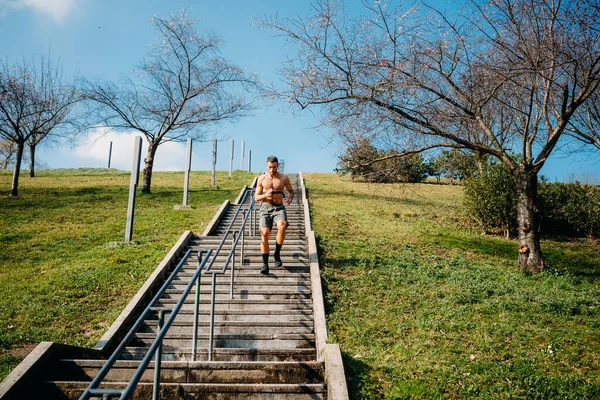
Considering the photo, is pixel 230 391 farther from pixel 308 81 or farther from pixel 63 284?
pixel 308 81

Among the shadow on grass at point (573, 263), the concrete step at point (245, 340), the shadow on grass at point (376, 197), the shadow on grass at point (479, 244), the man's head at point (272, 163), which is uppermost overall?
the man's head at point (272, 163)

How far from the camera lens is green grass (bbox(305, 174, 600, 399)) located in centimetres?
470

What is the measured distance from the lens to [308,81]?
8.66 metres

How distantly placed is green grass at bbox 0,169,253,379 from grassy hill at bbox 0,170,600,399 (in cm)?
3

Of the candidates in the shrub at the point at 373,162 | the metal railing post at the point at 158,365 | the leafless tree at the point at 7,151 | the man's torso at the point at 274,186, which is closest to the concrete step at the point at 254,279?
the man's torso at the point at 274,186

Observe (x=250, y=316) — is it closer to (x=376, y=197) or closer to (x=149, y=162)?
(x=376, y=197)

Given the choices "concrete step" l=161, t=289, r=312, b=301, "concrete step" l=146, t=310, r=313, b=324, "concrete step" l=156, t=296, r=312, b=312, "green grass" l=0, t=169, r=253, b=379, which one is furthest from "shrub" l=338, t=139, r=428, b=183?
"green grass" l=0, t=169, r=253, b=379

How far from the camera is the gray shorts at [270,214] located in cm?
792

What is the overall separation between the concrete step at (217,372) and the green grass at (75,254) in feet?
→ 2.62

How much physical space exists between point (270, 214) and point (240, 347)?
2.75 metres

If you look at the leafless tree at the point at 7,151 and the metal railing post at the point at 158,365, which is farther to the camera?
the leafless tree at the point at 7,151

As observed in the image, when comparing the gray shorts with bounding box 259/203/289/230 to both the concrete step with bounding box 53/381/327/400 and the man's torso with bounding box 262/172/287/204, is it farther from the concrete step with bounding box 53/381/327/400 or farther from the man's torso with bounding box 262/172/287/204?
the concrete step with bounding box 53/381/327/400

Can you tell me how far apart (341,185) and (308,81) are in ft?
48.8

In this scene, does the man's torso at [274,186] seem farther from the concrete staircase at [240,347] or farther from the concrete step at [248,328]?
the concrete step at [248,328]
